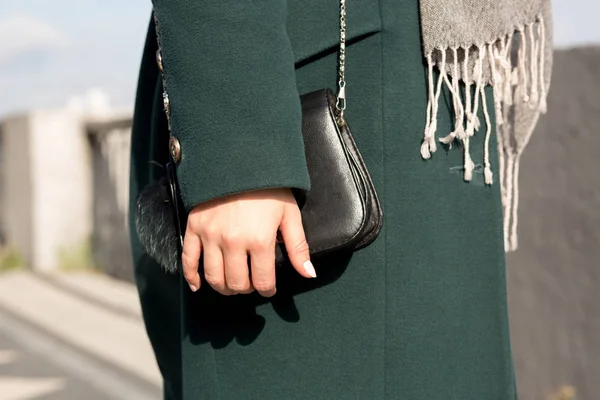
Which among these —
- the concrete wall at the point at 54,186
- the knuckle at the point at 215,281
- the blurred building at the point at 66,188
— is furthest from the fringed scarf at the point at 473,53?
the concrete wall at the point at 54,186

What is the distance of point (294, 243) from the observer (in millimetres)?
919

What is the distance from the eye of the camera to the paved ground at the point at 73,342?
12.0ft

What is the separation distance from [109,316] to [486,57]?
4.32 m

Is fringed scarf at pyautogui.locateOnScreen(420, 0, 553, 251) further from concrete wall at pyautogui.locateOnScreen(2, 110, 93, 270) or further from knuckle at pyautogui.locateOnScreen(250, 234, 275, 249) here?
concrete wall at pyautogui.locateOnScreen(2, 110, 93, 270)

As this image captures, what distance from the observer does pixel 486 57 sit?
1023mm

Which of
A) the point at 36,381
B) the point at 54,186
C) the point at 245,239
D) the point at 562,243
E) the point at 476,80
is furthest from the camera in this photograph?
the point at 54,186

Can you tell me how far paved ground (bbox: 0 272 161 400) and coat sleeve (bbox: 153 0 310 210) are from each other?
2835 millimetres

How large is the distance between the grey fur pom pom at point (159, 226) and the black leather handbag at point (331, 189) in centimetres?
1

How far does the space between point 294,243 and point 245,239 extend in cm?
7

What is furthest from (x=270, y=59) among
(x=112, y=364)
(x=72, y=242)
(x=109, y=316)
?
(x=72, y=242)

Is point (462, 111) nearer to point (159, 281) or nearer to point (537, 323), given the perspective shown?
point (159, 281)

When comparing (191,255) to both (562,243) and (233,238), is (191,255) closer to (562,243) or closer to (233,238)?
(233,238)

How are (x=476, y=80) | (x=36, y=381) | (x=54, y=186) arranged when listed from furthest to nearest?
(x=54, y=186)
(x=36, y=381)
(x=476, y=80)

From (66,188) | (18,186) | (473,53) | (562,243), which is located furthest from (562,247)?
(18,186)
